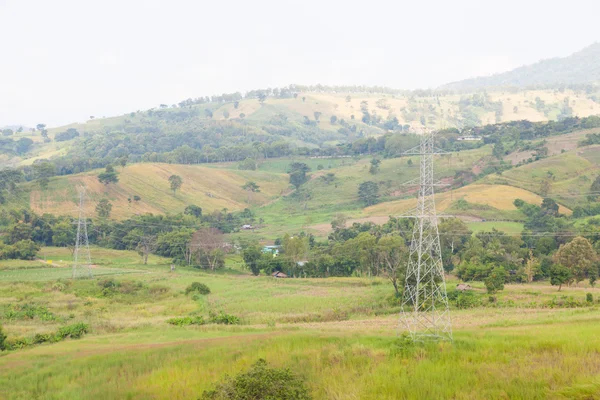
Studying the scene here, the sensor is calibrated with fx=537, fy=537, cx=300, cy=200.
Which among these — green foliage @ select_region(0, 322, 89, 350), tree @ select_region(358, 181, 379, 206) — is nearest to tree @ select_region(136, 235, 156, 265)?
green foliage @ select_region(0, 322, 89, 350)

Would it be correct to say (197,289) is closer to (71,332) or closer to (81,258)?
(71,332)

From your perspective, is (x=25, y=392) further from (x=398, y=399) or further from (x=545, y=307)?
(x=545, y=307)

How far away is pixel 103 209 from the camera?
9100cm

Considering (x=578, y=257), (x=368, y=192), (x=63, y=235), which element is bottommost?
(x=578, y=257)

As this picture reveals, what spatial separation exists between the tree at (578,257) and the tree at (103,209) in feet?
231

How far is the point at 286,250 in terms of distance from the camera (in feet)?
213

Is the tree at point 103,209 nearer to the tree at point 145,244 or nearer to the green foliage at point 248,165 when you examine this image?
the tree at point 145,244

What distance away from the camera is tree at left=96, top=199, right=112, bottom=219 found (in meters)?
90.5

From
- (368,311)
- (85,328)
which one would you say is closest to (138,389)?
(85,328)

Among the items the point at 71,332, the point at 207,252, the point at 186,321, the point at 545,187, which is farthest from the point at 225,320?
the point at 545,187

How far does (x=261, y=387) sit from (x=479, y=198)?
3241 inches

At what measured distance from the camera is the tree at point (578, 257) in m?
47.2

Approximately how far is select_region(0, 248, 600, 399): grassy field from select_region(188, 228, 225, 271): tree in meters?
23.3

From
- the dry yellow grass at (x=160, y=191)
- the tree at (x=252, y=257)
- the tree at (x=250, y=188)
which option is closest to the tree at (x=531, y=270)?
the tree at (x=252, y=257)
